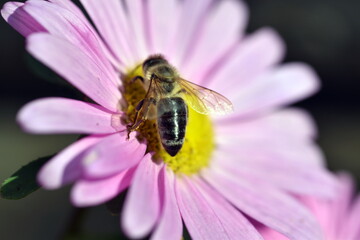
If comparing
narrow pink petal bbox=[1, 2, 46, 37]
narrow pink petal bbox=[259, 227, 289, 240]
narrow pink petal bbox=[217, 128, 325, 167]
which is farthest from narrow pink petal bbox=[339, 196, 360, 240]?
narrow pink petal bbox=[1, 2, 46, 37]

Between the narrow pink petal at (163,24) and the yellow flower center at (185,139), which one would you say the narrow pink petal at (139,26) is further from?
the yellow flower center at (185,139)

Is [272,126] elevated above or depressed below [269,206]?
above

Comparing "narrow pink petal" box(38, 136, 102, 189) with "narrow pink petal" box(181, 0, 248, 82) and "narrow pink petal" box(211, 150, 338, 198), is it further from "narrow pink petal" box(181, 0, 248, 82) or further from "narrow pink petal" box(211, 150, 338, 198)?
"narrow pink petal" box(181, 0, 248, 82)

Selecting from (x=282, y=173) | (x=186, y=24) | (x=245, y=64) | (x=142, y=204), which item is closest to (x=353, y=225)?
(x=282, y=173)

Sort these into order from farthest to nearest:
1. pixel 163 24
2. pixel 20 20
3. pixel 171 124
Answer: pixel 163 24, pixel 171 124, pixel 20 20

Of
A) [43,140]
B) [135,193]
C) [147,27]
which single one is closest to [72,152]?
[135,193]

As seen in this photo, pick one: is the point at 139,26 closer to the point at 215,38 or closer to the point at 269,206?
the point at 215,38

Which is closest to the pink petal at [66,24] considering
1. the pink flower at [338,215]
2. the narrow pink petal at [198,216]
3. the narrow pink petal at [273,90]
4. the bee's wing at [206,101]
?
the bee's wing at [206,101]
